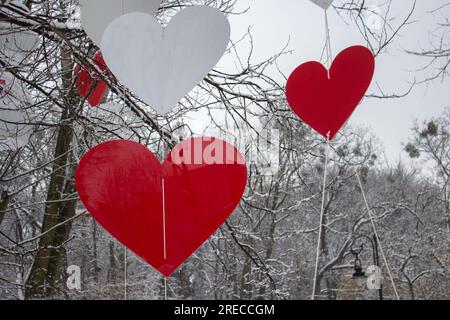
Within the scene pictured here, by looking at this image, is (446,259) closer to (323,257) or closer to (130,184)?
(323,257)

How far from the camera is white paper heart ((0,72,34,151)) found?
245cm

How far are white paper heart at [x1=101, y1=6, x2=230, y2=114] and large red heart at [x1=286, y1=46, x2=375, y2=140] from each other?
492 millimetres

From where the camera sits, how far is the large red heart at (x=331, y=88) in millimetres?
2154

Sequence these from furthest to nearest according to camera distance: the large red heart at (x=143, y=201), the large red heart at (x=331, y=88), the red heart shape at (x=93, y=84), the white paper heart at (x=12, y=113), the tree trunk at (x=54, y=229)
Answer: the tree trunk at (x=54, y=229) → the red heart shape at (x=93, y=84) → the white paper heart at (x=12, y=113) → the large red heart at (x=331, y=88) → the large red heart at (x=143, y=201)

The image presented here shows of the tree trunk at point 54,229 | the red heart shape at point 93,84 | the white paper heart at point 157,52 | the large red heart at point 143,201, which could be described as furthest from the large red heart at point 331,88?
the tree trunk at point 54,229

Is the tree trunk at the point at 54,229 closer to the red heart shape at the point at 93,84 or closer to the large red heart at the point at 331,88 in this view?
the red heart shape at the point at 93,84

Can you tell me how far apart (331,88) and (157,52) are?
768 millimetres

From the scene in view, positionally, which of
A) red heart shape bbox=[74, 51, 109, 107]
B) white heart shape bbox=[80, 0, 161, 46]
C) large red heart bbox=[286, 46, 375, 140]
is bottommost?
large red heart bbox=[286, 46, 375, 140]

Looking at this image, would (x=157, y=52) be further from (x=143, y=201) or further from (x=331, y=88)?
(x=331, y=88)

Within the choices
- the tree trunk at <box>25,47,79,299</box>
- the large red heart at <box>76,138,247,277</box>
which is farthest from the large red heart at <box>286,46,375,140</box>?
the tree trunk at <box>25,47,79,299</box>

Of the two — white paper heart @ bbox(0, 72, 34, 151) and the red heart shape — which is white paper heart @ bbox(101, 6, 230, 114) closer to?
white paper heart @ bbox(0, 72, 34, 151)

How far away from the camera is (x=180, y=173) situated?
1.97 metres

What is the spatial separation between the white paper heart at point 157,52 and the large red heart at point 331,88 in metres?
0.49
